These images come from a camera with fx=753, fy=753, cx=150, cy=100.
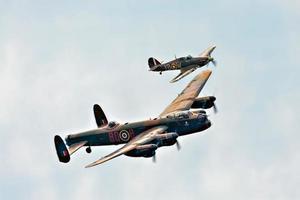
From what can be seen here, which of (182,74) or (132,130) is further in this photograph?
(182,74)

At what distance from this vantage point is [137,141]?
90.6 m

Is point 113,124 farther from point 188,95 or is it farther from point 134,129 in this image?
point 188,95

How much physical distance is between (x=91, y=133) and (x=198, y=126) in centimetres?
1441

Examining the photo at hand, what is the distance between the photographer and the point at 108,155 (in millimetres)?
87125

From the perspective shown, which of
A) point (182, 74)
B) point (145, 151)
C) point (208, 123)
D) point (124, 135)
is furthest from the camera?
point (182, 74)

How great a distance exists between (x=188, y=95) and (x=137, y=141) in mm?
20195

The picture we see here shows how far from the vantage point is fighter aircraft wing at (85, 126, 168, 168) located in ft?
282

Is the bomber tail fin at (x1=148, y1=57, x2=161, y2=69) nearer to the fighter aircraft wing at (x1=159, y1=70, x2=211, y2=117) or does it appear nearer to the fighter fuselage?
the fighter fuselage

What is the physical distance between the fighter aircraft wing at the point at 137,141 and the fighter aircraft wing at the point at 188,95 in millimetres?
9451

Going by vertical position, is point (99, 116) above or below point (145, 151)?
above

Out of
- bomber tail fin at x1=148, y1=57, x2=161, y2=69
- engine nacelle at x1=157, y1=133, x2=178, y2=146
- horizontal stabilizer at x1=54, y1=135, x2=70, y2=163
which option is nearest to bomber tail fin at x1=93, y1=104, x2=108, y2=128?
horizontal stabilizer at x1=54, y1=135, x2=70, y2=163

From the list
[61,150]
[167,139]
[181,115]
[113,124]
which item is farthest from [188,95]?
[61,150]

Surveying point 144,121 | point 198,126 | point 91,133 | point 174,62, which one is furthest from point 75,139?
point 174,62

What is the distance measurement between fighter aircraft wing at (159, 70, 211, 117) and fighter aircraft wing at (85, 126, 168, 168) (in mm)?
9451
